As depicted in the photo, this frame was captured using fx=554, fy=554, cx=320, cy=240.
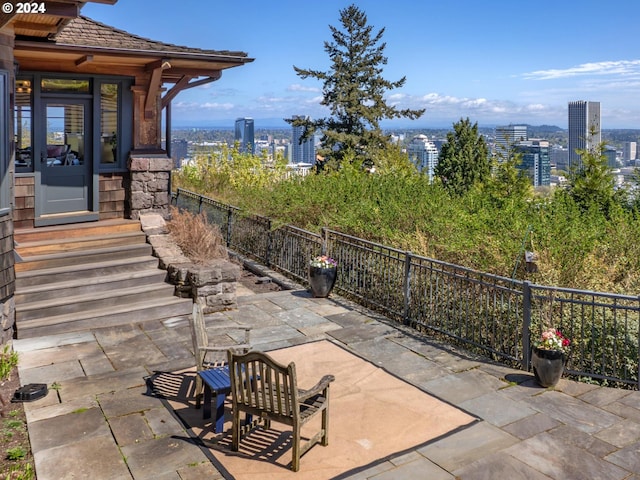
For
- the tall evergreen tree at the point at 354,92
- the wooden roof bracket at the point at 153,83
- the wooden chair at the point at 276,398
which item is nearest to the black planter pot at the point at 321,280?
the wooden roof bracket at the point at 153,83

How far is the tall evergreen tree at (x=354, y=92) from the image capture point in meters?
35.8

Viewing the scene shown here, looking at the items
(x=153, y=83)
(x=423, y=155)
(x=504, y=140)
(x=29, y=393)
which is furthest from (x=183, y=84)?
(x=423, y=155)

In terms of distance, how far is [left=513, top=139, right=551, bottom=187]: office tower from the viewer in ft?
60.3

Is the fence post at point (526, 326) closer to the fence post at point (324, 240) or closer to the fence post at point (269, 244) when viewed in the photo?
the fence post at point (324, 240)

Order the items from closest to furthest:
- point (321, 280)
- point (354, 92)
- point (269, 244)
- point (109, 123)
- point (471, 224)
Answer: point (471, 224) < point (321, 280) < point (109, 123) < point (269, 244) < point (354, 92)

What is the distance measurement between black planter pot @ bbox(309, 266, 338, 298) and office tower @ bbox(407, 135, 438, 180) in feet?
21.3

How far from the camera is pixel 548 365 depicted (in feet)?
18.7

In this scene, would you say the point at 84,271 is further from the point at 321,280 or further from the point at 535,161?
the point at 535,161

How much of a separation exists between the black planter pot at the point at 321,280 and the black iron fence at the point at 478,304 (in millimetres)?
394

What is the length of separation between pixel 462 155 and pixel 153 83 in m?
19.2

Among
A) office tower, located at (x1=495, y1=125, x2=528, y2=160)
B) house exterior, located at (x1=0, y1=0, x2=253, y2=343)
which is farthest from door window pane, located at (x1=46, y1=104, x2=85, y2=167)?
office tower, located at (x1=495, y1=125, x2=528, y2=160)

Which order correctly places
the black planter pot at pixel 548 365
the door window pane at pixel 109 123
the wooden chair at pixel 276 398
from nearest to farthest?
the wooden chair at pixel 276 398 → the black planter pot at pixel 548 365 → the door window pane at pixel 109 123

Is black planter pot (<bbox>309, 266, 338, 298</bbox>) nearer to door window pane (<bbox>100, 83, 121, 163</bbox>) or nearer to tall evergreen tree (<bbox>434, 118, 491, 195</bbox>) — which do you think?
door window pane (<bbox>100, 83, 121, 163</bbox>)

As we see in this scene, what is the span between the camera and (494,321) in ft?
22.5
